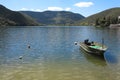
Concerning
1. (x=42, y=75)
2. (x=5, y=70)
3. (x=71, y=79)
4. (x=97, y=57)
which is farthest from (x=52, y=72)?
(x=97, y=57)

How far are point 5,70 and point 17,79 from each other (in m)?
5.62

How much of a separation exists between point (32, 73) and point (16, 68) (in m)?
4.25

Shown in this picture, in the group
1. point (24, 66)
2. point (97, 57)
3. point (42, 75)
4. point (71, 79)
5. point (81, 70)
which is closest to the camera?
point (71, 79)

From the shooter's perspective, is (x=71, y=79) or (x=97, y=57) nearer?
(x=71, y=79)

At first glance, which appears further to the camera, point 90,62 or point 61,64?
point 90,62

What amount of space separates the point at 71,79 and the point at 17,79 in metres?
6.72

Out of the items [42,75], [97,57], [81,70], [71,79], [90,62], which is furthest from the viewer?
[97,57]

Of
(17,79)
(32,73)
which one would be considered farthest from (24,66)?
(17,79)

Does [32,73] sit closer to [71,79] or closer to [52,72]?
[52,72]

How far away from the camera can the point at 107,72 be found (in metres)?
32.7

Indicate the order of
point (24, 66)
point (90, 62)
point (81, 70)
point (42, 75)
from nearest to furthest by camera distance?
point (42, 75) < point (81, 70) < point (24, 66) < point (90, 62)

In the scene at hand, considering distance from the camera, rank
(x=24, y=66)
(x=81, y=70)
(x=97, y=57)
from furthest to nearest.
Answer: (x=97, y=57), (x=24, y=66), (x=81, y=70)

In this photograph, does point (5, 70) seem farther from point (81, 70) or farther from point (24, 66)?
point (81, 70)

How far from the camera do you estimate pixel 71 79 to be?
28.9 m
